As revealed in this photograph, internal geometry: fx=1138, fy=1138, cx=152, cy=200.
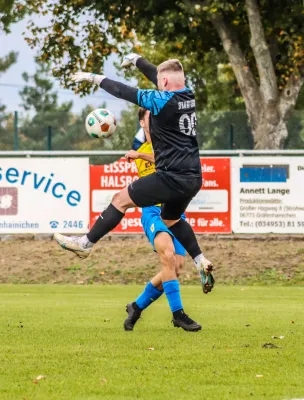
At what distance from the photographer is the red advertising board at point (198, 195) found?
896 inches

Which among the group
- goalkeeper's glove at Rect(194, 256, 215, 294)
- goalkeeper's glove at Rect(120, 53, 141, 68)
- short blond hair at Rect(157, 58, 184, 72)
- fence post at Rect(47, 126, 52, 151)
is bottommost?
goalkeeper's glove at Rect(194, 256, 215, 294)

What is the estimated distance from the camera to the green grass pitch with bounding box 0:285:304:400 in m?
6.95

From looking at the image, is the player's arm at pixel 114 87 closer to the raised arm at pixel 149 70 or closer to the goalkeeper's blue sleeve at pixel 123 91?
the goalkeeper's blue sleeve at pixel 123 91

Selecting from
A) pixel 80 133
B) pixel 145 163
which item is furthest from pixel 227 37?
pixel 145 163

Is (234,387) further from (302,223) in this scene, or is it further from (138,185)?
(302,223)

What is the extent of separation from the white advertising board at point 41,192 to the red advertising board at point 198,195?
0.36 metres

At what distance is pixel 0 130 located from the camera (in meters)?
27.6

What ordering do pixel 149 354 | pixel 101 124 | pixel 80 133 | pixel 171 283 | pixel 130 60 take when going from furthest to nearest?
pixel 80 133
pixel 101 124
pixel 130 60
pixel 171 283
pixel 149 354

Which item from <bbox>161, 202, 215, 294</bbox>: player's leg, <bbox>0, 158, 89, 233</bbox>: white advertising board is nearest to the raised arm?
<bbox>161, 202, 215, 294</bbox>: player's leg

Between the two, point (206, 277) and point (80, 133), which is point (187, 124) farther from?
point (80, 133)

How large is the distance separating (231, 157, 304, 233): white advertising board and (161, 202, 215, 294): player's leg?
11.9 meters

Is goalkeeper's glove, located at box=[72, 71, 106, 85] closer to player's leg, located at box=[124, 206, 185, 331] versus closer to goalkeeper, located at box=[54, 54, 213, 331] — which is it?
goalkeeper, located at box=[54, 54, 213, 331]

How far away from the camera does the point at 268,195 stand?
2278 centimetres

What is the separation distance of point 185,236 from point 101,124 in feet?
5.22
